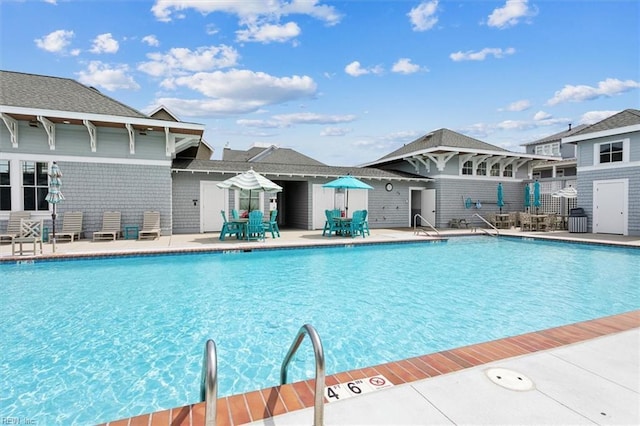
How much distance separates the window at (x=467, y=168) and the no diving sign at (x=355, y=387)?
1711 centimetres

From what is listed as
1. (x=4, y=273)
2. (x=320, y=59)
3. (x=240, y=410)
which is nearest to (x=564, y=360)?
(x=240, y=410)

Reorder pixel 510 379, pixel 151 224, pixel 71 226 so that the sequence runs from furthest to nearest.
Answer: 1. pixel 151 224
2. pixel 71 226
3. pixel 510 379

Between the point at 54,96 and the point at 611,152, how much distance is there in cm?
2076

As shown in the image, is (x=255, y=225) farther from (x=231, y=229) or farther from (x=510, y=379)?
(x=510, y=379)

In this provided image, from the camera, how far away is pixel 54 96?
10.8m

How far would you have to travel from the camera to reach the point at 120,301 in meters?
5.18

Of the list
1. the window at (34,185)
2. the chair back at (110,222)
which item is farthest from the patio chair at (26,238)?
the chair back at (110,222)

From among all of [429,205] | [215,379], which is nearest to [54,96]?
[215,379]

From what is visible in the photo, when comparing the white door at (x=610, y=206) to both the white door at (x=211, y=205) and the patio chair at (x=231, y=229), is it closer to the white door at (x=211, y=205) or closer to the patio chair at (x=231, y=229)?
the patio chair at (x=231, y=229)

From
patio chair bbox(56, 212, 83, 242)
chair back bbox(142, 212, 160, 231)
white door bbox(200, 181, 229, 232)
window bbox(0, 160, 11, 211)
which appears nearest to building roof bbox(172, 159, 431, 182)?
white door bbox(200, 181, 229, 232)

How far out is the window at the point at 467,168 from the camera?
691 inches

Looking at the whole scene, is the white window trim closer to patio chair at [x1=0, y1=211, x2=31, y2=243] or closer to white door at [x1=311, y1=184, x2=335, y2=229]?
white door at [x1=311, y1=184, x2=335, y2=229]

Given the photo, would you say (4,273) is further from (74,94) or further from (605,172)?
(605,172)

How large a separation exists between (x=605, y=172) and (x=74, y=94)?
20404 mm
